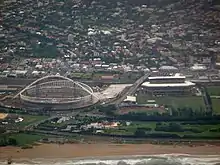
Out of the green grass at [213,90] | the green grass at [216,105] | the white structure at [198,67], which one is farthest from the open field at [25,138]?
the white structure at [198,67]

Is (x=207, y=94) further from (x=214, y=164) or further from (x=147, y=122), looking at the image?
(x=214, y=164)

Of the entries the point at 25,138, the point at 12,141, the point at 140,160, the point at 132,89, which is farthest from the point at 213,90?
the point at 12,141

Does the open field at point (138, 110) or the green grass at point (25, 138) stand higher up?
the open field at point (138, 110)

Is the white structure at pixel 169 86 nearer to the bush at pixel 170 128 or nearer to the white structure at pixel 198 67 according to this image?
the white structure at pixel 198 67

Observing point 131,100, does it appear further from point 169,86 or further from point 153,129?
point 153,129

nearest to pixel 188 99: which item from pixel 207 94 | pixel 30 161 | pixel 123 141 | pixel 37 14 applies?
pixel 207 94

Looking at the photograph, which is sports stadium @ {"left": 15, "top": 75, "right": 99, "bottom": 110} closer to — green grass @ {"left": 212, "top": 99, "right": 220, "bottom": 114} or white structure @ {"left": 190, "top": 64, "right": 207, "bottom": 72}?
green grass @ {"left": 212, "top": 99, "right": 220, "bottom": 114}

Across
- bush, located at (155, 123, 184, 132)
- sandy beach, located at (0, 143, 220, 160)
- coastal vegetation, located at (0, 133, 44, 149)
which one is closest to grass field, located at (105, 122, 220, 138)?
bush, located at (155, 123, 184, 132)
